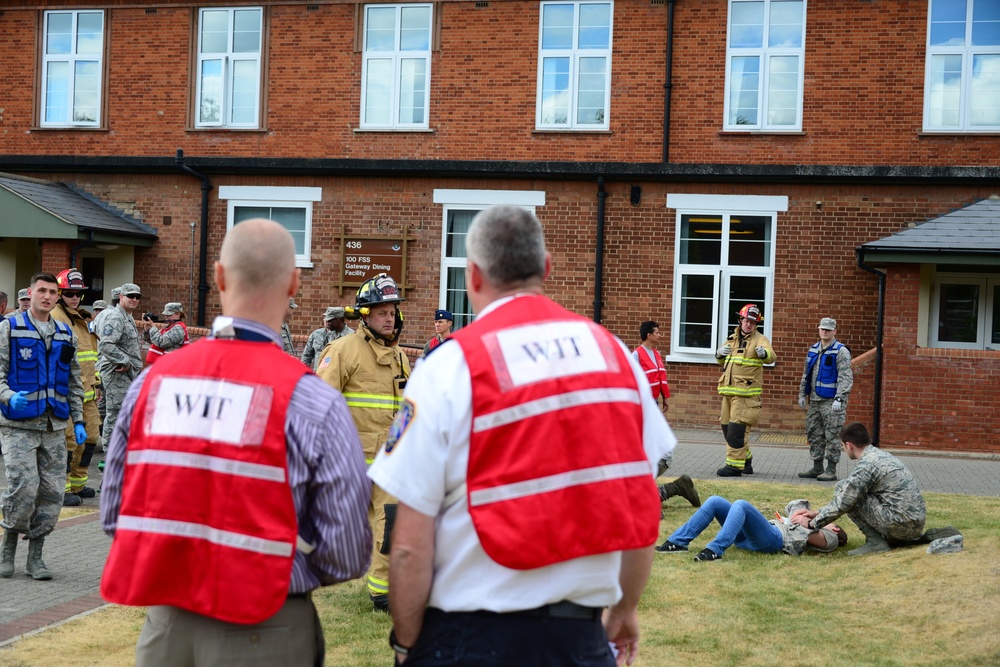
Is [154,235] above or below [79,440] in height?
above

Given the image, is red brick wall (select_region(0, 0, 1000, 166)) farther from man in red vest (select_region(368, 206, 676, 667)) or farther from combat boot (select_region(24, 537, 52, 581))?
man in red vest (select_region(368, 206, 676, 667))

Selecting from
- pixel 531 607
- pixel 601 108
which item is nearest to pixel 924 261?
pixel 601 108

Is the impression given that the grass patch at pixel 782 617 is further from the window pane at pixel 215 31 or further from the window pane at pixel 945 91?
the window pane at pixel 215 31

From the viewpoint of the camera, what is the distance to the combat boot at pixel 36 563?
25.0ft

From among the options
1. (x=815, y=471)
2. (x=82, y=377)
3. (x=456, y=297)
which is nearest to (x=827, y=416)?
(x=815, y=471)

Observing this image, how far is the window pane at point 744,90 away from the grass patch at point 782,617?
1108 centimetres

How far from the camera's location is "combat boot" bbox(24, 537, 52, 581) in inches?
300

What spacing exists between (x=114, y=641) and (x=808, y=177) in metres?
14.6

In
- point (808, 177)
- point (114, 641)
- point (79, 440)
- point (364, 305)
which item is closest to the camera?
point (114, 641)

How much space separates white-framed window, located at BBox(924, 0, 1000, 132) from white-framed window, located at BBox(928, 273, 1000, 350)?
2.67 meters

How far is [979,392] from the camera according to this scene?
16.3m

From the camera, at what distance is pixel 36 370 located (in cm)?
809

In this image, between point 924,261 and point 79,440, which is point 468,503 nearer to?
point 79,440

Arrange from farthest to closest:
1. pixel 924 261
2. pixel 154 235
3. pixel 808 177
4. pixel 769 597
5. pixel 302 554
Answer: pixel 154 235 → pixel 808 177 → pixel 924 261 → pixel 769 597 → pixel 302 554
